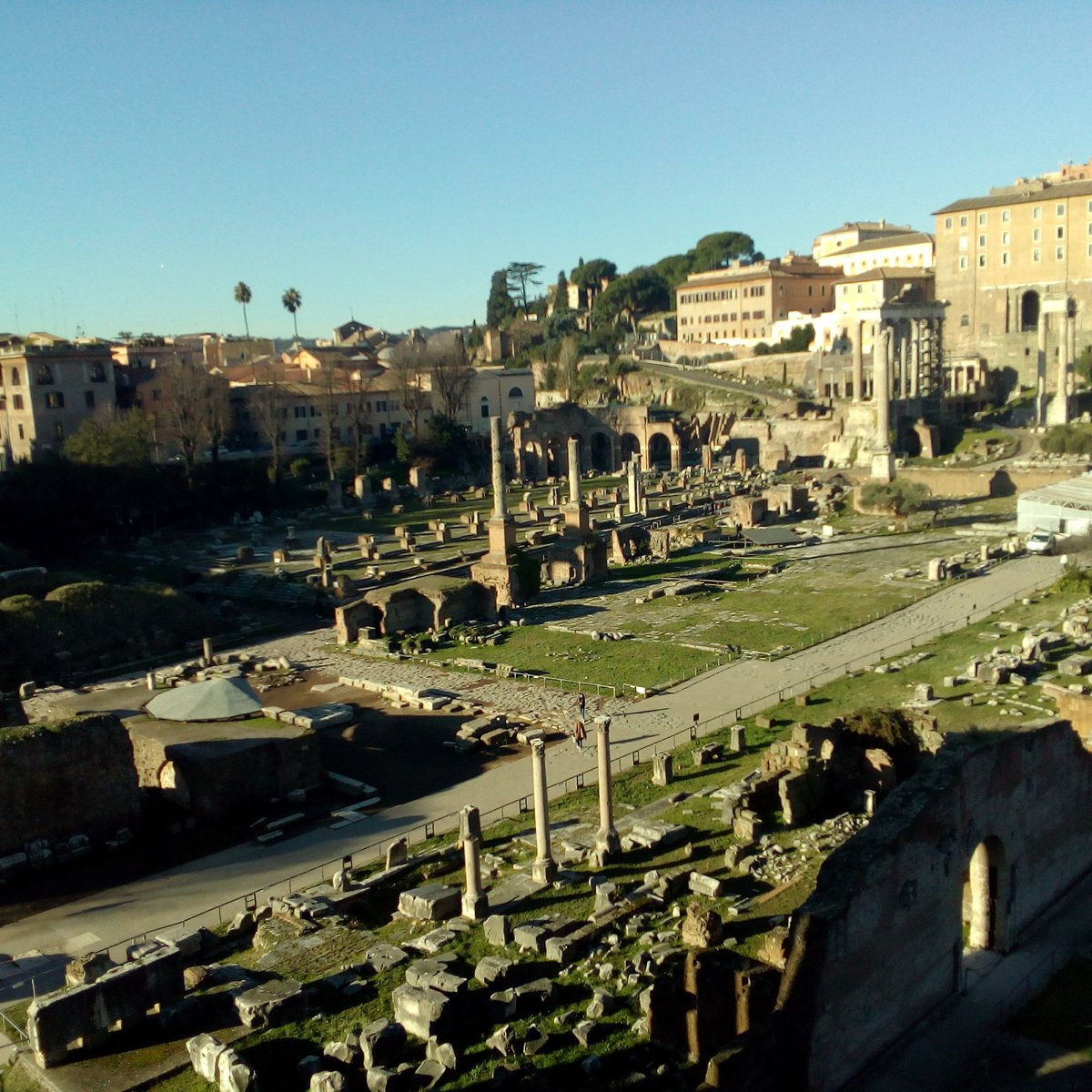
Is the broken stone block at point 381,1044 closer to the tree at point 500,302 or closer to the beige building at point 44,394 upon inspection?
the beige building at point 44,394

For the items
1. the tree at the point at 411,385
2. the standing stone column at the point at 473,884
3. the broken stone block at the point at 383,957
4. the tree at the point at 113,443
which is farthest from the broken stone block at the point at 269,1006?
the tree at the point at 411,385

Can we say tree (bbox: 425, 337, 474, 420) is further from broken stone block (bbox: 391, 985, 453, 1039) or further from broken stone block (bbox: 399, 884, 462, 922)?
broken stone block (bbox: 391, 985, 453, 1039)

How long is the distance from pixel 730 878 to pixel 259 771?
10.4 m

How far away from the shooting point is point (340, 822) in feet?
71.2

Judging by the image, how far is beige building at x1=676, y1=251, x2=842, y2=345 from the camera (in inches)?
3612

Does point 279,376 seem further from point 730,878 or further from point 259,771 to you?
point 730,878

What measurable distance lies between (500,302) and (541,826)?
11251 centimetres

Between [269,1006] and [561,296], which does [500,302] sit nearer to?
[561,296]

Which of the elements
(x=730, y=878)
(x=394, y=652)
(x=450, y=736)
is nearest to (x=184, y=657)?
(x=394, y=652)

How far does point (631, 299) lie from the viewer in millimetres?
110312

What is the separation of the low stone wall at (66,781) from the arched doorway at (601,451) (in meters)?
55.9

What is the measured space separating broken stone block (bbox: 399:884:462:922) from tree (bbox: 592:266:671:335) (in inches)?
3784

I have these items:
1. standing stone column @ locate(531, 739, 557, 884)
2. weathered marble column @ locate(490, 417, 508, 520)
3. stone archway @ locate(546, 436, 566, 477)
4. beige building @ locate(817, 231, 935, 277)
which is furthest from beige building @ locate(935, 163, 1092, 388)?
standing stone column @ locate(531, 739, 557, 884)

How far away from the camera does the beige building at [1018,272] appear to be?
233ft
